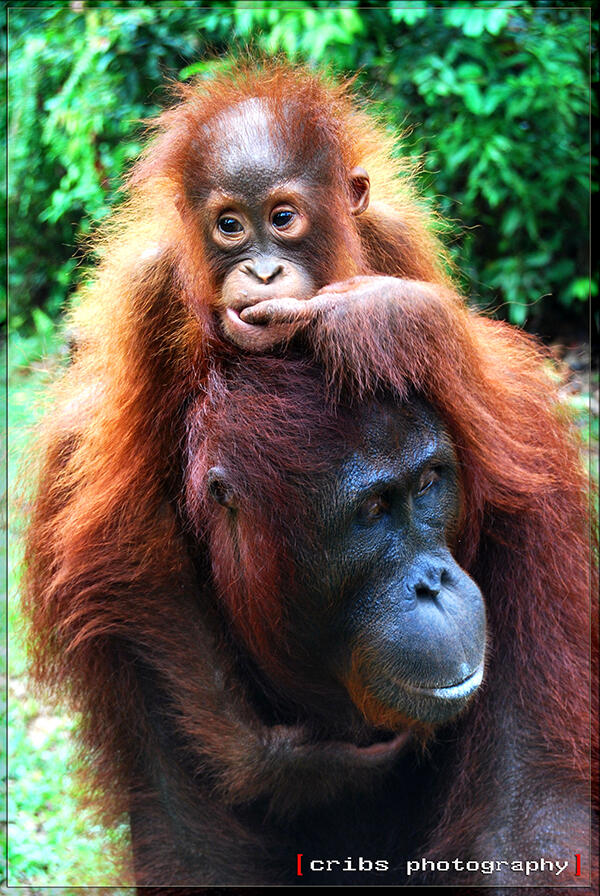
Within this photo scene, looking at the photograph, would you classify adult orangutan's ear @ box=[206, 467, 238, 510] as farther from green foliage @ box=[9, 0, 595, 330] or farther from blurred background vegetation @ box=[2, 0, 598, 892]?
green foliage @ box=[9, 0, 595, 330]

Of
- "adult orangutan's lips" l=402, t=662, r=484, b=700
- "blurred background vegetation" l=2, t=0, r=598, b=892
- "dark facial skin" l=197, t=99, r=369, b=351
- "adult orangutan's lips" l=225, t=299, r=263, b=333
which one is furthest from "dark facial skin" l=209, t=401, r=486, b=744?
"blurred background vegetation" l=2, t=0, r=598, b=892

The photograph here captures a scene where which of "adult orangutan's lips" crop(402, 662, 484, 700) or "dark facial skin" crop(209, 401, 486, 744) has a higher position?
"dark facial skin" crop(209, 401, 486, 744)

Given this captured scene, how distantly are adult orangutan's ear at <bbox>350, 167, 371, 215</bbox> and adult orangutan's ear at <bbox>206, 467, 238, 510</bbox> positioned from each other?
35.9 inches

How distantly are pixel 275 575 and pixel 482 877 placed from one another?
0.89 metres

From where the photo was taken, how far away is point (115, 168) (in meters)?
4.93

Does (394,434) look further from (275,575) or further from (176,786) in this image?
(176,786)

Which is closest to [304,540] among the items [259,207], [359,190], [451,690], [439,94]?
[451,690]

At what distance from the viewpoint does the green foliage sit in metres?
4.64

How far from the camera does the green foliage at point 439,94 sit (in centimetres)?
464

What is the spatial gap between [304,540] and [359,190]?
40.8 inches

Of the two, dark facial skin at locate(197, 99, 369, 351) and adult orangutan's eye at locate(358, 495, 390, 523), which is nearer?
adult orangutan's eye at locate(358, 495, 390, 523)

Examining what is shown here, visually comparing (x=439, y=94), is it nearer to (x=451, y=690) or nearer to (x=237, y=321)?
(x=237, y=321)

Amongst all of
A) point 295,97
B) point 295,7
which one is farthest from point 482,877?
point 295,7

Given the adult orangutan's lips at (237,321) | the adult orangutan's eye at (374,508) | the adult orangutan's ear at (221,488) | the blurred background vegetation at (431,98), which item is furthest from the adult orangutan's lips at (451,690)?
the blurred background vegetation at (431,98)
